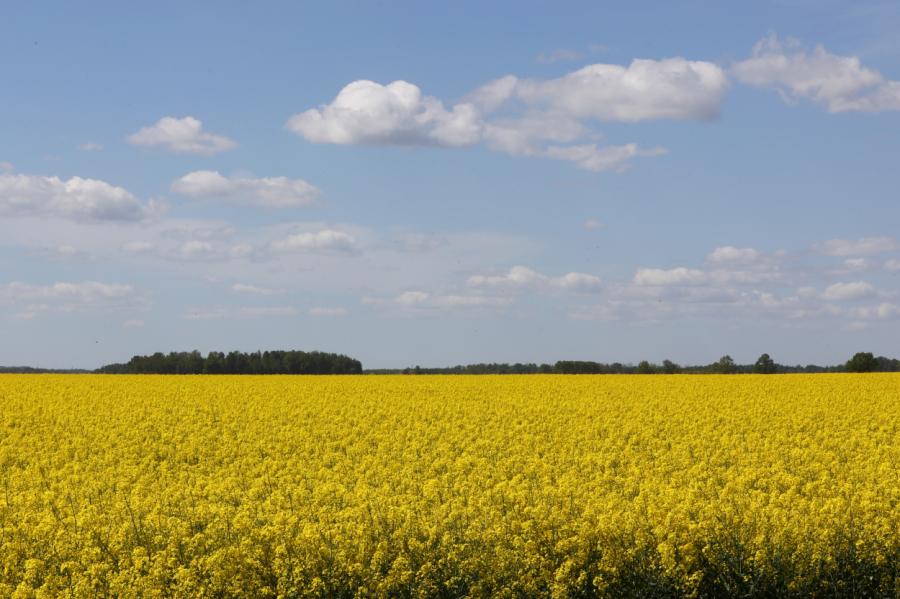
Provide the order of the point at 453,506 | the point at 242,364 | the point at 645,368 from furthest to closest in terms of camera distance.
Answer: the point at 242,364 < the point at 645,368 < the point at 453,506

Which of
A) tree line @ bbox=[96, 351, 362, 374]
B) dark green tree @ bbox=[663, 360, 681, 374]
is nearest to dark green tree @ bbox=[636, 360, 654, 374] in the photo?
dark green tree @ bbox=[663, 360, 681, 374]

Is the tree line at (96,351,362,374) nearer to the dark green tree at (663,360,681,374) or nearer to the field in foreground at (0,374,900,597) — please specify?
the dark green tree at (663,360,681,374)

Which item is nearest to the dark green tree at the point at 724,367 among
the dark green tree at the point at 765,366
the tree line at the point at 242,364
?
the dark green tree at the point at 765,366

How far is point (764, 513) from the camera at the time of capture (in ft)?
45.1

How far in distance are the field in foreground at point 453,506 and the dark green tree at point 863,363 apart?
146 feet

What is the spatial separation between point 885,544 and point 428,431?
1393 cm

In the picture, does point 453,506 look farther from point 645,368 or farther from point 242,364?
point 242,364

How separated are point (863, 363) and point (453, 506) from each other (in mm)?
64575

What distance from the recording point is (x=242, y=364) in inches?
3393

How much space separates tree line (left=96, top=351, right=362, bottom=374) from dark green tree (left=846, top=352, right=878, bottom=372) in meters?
41.5

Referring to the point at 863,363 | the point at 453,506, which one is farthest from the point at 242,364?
the point at 453,506

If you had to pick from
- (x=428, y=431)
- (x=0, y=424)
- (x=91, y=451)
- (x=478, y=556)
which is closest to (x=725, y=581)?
(x=478, y=556)

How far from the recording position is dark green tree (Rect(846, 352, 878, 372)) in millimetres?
69887

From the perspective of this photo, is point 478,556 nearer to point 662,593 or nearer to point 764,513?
point 662,593
